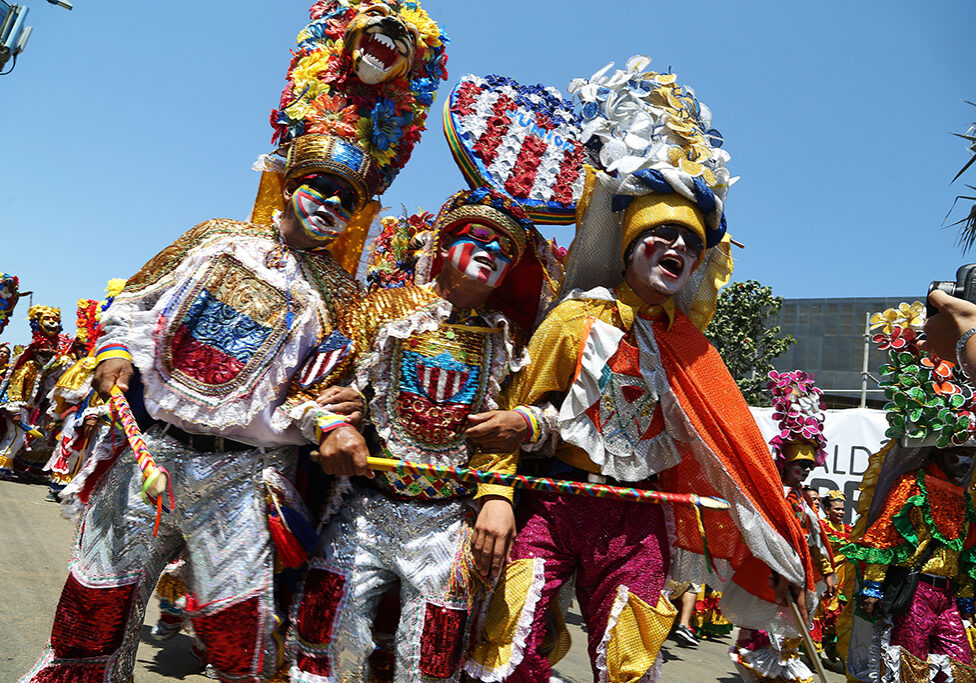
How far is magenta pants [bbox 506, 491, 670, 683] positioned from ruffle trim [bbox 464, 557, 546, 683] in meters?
0.03

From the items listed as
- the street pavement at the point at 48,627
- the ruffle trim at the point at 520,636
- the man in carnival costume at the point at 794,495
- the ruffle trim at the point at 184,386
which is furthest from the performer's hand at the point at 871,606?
the ruffle trim at the point at 184,386

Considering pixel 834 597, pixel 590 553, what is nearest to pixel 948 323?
pixel 590 553

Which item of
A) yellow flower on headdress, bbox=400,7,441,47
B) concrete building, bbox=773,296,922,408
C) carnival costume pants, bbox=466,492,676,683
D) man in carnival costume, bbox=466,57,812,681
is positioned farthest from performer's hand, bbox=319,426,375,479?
concrete building, bbox=773,296,922,408

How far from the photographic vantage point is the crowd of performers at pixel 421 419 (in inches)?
104

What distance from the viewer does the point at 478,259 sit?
113 inches

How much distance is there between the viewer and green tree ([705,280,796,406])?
16.1 m

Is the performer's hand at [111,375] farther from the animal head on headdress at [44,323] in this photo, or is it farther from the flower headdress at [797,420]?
the animal head on headdress at [44,323]

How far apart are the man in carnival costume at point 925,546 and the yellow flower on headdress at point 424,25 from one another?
364 cm

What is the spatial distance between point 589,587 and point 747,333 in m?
14.4

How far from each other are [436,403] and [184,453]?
34.3 inches

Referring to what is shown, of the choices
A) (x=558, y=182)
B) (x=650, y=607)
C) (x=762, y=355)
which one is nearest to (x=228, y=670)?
(x=650, y=607)

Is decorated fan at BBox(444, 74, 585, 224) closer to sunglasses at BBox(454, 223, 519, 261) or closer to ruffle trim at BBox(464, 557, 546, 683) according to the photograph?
sunglasses at BBox(454, 223, 519, 261)

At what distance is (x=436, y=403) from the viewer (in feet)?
9.30

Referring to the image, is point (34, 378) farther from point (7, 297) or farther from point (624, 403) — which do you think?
point (624, 403)
